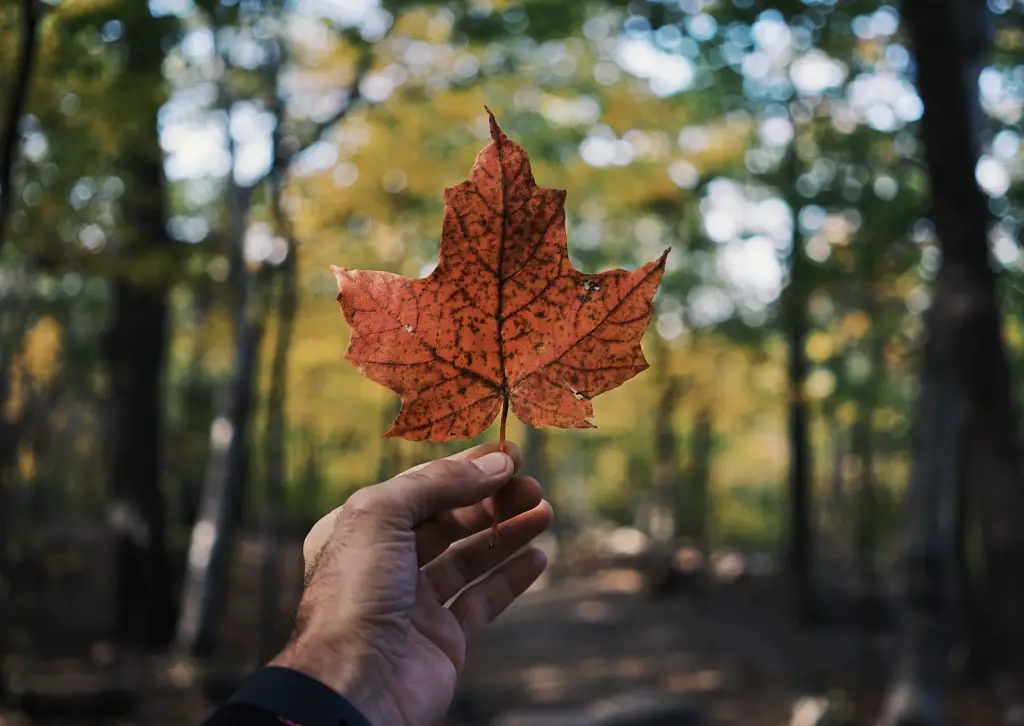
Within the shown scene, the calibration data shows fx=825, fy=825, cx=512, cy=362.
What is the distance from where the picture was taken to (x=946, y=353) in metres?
5.77

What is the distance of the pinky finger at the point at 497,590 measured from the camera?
5.91 feet

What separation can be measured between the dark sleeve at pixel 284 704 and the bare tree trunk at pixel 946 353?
205 inches

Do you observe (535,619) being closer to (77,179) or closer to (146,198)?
(146,198)

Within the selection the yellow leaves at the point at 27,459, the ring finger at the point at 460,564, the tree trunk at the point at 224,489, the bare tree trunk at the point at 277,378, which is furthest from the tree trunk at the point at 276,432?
the ring finger at the point at 460,564

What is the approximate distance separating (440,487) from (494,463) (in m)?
0.11

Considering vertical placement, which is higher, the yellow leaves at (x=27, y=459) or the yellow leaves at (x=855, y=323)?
the yellow leaves at (x=855, y=323)

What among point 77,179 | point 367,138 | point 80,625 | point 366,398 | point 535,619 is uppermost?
point 367,138

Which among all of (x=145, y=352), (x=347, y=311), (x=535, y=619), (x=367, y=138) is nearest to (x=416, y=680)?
(x=347, y=311)

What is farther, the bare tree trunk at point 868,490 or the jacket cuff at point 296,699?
the bare tree trunk at point 868,490

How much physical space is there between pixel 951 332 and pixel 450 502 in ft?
17.3

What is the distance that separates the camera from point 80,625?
12.2m

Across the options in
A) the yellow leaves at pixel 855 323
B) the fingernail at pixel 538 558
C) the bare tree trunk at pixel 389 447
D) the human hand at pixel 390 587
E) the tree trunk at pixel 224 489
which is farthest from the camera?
the bare tree trunk at pixel 389 447

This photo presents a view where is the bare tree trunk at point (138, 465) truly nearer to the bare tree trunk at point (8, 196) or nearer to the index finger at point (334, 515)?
the bare tree trunk at point (8, 196)

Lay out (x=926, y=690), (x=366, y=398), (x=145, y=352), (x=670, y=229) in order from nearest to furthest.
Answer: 1. (x=926, y=690)
2. (x=145, y=352)
3. (x=670, y=229)
4. (x=366, y=398)
